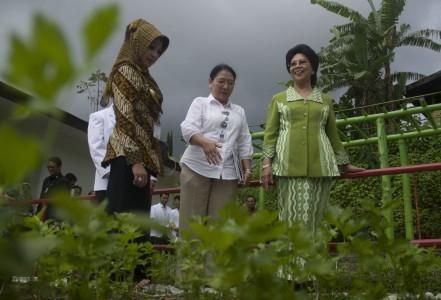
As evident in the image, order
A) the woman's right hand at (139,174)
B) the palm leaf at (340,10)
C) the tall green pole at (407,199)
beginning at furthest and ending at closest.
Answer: the palm leaf at (340,10) < the tall green pole at (407,199) < the woman's right hand at (139,174)

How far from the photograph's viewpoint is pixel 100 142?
3.31 m

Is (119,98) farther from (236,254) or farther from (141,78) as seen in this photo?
(236,254)

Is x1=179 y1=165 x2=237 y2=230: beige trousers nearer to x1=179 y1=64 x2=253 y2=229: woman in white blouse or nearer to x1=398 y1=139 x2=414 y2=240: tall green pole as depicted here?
x1=179 y1=64 x2=253 y2=229: woman in white blouse

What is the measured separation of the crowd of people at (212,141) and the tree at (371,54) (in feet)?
46.0

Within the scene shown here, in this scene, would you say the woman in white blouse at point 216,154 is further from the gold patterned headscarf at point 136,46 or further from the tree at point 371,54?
the tree at point 371,54

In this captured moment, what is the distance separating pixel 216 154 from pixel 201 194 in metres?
0.30

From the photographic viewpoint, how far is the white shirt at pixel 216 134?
3311 mm

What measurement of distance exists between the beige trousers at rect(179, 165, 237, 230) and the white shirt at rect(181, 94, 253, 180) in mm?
49

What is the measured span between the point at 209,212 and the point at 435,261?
194 centimetres

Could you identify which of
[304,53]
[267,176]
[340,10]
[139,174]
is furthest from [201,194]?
[340,10]

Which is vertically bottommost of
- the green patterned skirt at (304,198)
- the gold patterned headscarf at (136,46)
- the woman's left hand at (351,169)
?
the green patterned skirt at (304,198)

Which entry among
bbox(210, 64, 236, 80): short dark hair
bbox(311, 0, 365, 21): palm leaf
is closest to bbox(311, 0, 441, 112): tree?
bbox(311, 0, 365, 21): palm leaf

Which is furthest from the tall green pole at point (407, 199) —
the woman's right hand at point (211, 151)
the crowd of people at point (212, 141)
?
the woman's right hand at point (211, 151)

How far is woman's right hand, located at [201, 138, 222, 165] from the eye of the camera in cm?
312
